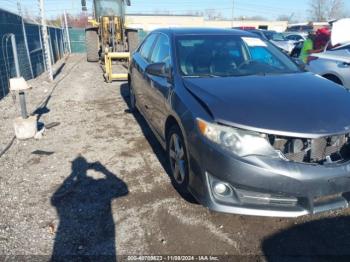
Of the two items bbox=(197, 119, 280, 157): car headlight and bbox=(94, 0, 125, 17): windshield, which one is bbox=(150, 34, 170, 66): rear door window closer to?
bbox=(197, 119, 280, 157): car headlight

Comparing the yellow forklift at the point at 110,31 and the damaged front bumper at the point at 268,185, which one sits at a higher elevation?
the yellow forklift at the point at 110,31

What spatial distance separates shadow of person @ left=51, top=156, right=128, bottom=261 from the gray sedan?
0.80m

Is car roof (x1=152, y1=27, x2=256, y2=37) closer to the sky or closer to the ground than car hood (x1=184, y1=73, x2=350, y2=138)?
closer to the sky

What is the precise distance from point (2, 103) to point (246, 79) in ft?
21.1

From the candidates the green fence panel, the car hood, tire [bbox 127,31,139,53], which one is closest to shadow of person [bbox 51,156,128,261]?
the car hood

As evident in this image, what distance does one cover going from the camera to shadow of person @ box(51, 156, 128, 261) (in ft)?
8.86

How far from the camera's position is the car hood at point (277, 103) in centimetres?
254

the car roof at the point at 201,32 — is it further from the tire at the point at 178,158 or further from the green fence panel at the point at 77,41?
the green fence panel at the point at 77,41

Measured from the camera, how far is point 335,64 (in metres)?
6.14

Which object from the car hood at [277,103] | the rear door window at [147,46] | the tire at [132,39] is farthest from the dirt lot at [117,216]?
the tire at [132,39]

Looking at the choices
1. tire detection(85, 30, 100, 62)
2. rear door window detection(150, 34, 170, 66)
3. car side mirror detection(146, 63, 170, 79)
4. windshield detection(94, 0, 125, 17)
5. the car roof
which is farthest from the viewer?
tire detection(85, 30, 100, 62)

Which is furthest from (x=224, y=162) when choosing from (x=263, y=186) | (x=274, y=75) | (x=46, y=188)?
(x=46, y=188)

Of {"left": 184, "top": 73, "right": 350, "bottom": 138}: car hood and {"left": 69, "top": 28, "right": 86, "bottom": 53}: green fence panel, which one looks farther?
{"left": 69, "top": 28, "right": 86, "bottom": 53}: green fence panel

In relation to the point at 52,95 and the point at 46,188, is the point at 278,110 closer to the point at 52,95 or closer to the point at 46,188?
the point at 46,188
